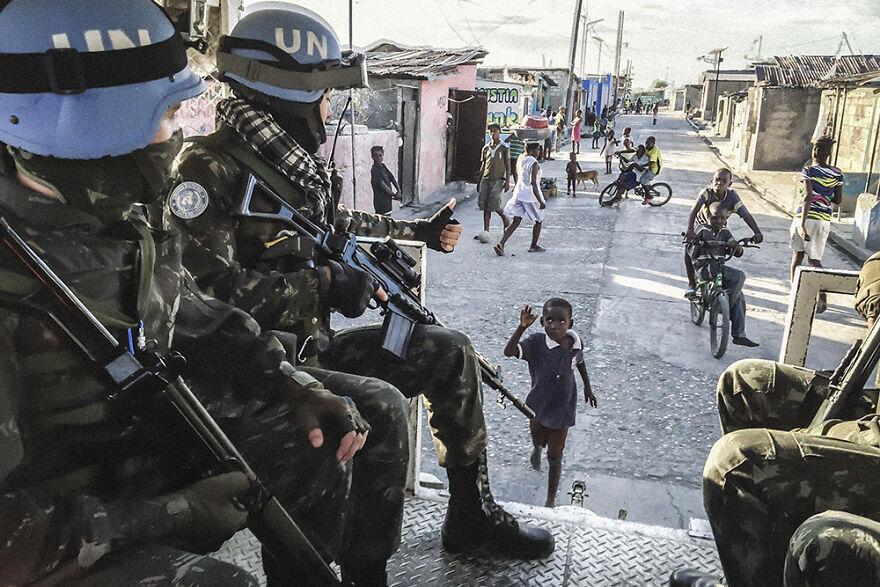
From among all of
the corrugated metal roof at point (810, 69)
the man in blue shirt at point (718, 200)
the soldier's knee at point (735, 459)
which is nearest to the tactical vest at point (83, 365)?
the soldier's knee at point (735, 459)

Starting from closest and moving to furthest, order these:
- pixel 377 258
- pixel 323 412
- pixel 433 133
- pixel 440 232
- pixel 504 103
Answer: pixel 323 412
pixel 377 258
pixel 440 232
pixel 433 133
pixel 504 103

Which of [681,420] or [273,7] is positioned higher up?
[273,7]

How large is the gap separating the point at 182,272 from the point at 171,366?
400 mm

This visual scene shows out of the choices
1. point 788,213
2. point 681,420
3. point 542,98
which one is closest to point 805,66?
point 542,98

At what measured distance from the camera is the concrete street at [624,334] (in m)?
4.04

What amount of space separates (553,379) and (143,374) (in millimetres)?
2560

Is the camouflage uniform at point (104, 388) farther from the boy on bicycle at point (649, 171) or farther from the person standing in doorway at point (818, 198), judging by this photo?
the boy on bicycle at point (649, 171)

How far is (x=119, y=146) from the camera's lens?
1.35m

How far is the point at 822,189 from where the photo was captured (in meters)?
7.60

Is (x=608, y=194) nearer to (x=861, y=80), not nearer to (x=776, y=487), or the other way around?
(x=861, y=80)

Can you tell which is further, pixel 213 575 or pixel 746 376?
pixel 746 376

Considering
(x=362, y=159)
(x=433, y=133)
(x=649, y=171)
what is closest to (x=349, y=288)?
(x=362, y=159)

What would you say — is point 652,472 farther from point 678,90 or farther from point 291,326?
point 678,90

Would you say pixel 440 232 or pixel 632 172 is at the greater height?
pixel 440 232
